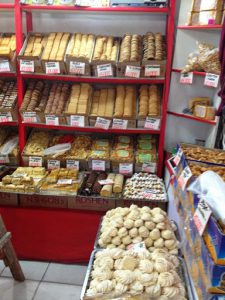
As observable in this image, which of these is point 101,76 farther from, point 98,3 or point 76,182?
point 76,182

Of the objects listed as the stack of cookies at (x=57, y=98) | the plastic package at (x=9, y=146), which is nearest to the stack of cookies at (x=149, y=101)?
the stack of cookies at (x=57, y=98)

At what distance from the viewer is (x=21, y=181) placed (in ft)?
8.75

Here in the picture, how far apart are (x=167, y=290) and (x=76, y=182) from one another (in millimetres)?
1452

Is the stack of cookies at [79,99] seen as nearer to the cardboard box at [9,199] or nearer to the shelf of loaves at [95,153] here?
the shelf of loaves at [95,153]

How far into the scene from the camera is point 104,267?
158 centimetres

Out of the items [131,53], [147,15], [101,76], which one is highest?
[147,15]

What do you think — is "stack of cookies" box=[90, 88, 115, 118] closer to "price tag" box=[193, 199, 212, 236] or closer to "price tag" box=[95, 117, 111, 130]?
"price tag" box=[95, 117, 111, 130]

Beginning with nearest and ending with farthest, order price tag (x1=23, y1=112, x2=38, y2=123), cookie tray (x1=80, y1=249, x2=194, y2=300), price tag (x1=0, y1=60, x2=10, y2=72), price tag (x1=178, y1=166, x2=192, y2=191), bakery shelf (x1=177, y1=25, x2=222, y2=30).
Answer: cookie tray (x1=80, y1=249, x2=194, y2=300), price tag (x1=178, y1=166, x2=192, y2=191), bakery shelf (x1=177, y1=25, x2=222, y2=30), price tag (x1=0, y1=60, x2=10, y2=72), price tag (x1=23, y1=112, x2=38, y2=123)

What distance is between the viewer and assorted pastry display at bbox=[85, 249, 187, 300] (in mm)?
1461

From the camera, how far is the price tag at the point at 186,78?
251 cm

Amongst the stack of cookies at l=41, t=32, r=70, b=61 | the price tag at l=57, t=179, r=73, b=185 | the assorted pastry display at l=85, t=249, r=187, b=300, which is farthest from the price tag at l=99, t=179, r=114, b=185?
the stack of cookies at l=41, t=32, r=70, b=61

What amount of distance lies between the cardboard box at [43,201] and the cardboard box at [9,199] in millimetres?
43

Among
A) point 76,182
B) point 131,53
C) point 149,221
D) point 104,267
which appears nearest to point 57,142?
point 76,182

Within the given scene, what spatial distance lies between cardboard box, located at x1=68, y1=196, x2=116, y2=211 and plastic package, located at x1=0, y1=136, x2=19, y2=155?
88cm
